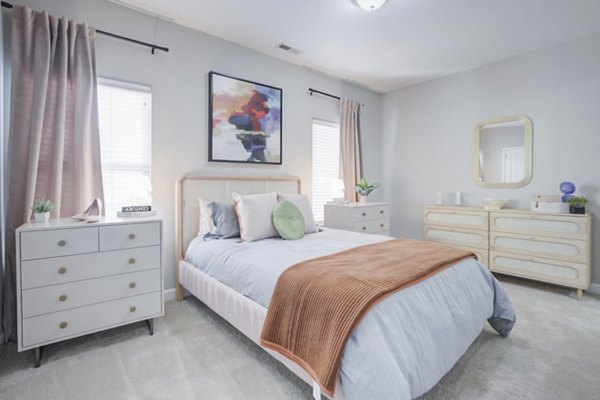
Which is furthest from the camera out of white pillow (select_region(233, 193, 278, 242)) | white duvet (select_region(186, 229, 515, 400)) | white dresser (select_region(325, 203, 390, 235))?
white dresser (select_region(325, 203, 390, 235))

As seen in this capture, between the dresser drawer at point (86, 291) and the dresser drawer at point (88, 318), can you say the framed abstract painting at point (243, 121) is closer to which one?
the dresser drawer at point (86, 291)

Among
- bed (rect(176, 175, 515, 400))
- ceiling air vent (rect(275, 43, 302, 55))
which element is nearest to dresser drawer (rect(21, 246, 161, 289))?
bed (rect(176, 175, 515, 400))

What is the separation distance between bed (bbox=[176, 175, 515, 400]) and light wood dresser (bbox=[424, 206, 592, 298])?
1.44 meters

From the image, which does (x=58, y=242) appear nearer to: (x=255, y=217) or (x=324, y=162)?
(x=255, y=217)

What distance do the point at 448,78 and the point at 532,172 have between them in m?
1.68

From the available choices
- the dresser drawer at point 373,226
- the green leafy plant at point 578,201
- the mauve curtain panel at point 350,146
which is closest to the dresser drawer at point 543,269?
the green leafy plant at point 578,201

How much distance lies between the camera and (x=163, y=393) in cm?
154

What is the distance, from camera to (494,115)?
12.3ft

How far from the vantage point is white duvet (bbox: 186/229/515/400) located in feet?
3.75

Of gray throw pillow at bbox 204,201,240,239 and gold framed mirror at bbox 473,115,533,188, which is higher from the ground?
gold framed mirror at bbox 473,115,533,188

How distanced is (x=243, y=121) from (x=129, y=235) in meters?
1.71

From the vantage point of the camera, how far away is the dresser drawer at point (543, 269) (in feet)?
9.31

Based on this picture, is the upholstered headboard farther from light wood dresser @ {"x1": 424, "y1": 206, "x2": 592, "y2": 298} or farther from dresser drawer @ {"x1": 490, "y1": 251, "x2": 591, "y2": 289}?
dresser drawer @ {"x1": 490, "y1": 251, "x2": 591, "y2": 289}

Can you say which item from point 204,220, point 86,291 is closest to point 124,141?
point 204,220
